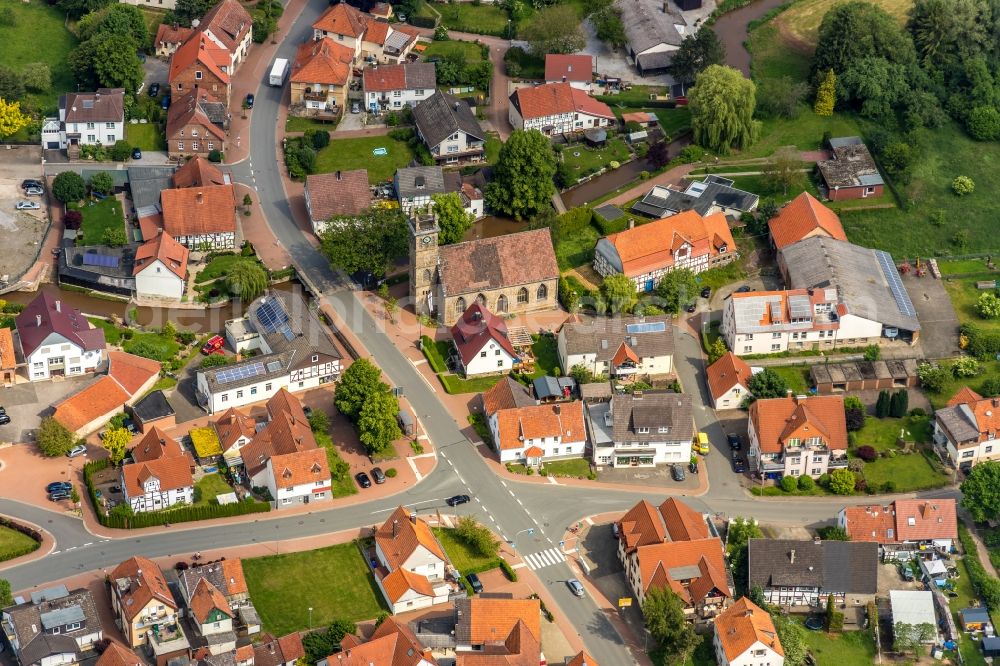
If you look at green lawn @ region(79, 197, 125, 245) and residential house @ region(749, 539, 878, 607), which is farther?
green lawn @ region(79, 197, 125, 245)

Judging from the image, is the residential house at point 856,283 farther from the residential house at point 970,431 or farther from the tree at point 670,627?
the tree at point 670,627

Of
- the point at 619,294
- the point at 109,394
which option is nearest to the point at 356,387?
the point at 109,394

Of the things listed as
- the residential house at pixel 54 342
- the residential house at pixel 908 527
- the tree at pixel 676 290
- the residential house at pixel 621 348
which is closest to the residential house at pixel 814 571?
the residential house at pixel 908 527

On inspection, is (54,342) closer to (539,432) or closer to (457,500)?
(457,500)

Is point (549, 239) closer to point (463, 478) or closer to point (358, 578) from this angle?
point (463, 478)

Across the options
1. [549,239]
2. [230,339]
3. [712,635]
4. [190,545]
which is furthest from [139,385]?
[712,635]

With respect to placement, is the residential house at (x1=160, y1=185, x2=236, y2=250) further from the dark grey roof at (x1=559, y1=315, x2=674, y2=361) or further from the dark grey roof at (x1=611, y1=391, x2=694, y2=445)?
the dark grey roof at (x1=611, y1=391, x2=694, y2=445)

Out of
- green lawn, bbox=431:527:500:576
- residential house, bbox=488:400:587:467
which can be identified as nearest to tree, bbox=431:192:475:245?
residential house, bbox=488:400:587:467

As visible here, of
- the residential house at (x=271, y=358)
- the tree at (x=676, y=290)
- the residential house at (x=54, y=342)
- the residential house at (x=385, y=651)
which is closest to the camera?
the residential house at (x=385, y=651)
